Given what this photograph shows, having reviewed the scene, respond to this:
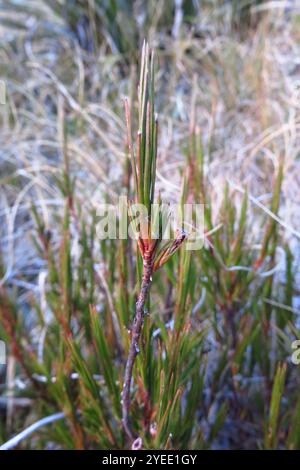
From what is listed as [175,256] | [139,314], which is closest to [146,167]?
[139,314]

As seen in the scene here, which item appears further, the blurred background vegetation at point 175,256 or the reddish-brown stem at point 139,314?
the blurred background vegetation at point 175,256

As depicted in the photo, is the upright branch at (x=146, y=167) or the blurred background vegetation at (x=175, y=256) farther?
the blurred background vegetation at (x=175, y=256)

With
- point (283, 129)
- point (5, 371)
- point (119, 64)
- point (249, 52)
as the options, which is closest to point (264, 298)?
point (283, 129)

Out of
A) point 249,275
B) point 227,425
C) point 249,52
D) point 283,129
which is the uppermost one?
point 249,52

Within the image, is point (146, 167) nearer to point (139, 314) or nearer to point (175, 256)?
point (139, 314)

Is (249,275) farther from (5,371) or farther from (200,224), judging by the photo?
(5,371)

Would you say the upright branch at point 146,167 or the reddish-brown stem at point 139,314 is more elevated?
the upright branch at point 146,167

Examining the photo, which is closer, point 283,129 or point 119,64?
point 283,129

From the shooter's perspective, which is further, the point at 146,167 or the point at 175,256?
the point at 175,256
